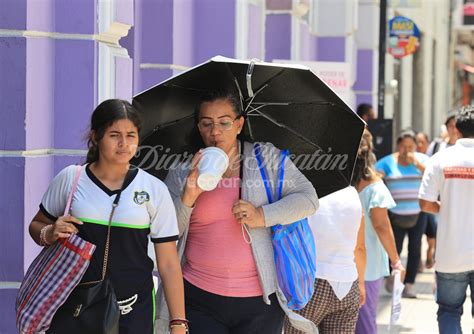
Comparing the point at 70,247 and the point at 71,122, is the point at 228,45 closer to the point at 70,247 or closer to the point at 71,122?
the point at 71,122

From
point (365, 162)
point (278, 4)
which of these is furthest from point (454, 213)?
point (278, 4)

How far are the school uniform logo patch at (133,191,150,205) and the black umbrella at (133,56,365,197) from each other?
77 centimetres

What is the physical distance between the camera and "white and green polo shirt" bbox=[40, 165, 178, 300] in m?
4.41

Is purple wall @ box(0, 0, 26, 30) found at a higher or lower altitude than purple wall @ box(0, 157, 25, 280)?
higher

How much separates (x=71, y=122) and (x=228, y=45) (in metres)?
3.31

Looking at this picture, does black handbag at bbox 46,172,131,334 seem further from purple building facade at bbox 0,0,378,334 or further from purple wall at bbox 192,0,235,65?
purple wall at bbox 192,0,235,65

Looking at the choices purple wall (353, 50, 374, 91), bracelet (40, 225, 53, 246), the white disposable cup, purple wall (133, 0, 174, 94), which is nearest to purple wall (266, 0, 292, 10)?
purple wall (133, 0, 174, 94)

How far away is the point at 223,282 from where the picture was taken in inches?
197

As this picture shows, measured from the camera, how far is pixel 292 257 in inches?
201

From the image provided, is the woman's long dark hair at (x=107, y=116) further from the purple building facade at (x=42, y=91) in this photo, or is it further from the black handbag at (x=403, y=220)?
the black handbag at (x=403, y=220)

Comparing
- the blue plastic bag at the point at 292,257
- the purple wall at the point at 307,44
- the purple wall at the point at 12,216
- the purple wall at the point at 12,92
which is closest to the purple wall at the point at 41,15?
the purple wall at the point at 12,92

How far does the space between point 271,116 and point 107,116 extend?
1.21m

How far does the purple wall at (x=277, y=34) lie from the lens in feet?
42.6

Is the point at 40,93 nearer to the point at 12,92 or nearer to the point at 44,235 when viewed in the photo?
the point at 12,92
